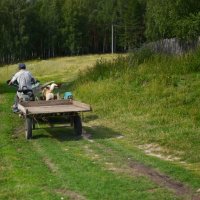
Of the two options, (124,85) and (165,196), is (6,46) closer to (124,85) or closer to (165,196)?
(124,85)

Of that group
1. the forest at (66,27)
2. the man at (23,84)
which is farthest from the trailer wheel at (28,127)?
the forest at (66,27)

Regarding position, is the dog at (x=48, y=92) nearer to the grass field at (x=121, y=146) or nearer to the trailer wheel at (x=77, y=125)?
the grass field at (x=121, y=146)

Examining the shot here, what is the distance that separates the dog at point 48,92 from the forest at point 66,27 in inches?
2991

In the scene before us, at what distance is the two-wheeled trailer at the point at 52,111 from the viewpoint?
12.6 m

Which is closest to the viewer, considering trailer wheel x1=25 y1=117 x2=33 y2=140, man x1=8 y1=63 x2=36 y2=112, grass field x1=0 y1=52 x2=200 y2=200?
grass field x1=0 y1=52 x2=200 y2=200

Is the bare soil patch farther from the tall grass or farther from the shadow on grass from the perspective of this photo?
the shadow on grass

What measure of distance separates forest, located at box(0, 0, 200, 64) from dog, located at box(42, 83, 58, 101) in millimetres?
75966

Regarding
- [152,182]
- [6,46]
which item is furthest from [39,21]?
[152,182]

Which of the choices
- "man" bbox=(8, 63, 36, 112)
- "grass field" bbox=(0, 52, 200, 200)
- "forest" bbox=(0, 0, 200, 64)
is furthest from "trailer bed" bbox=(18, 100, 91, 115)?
"forest" bbox=(0, 0, 200, 64)

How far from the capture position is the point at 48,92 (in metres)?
15.2

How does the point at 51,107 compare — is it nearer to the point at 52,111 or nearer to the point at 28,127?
the point at 52,111

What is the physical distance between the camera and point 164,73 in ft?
63.6

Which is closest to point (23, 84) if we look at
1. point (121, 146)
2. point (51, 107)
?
point (51, 107)

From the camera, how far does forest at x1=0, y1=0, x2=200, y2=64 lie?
94.6 m
